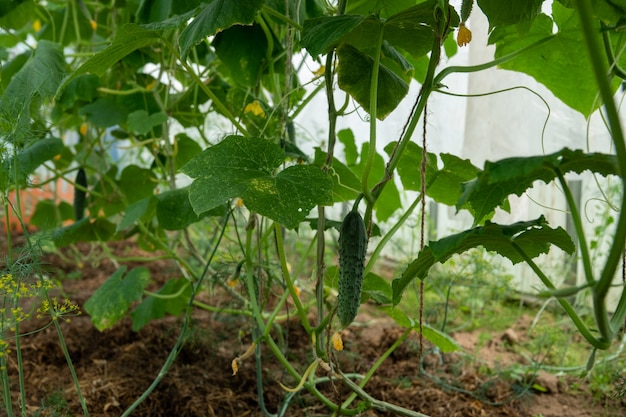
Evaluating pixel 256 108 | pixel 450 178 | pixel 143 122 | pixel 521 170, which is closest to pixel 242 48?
pixel 256 108

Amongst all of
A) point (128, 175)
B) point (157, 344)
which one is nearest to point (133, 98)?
point (128, 175)

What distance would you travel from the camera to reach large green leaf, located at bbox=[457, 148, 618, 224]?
26.4 inches

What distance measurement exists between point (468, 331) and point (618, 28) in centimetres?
167

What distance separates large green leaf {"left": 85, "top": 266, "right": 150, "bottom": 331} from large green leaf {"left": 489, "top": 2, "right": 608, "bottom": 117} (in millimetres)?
1136

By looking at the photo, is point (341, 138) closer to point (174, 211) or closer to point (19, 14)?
point (174, 211)

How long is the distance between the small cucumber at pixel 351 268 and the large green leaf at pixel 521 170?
19 centimetres

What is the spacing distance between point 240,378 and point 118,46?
102cm

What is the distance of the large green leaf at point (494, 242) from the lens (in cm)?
80

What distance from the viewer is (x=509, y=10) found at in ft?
3.02

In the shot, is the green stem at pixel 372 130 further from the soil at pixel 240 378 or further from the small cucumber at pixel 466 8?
the soil at pixel 240 378

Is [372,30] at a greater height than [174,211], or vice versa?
[372,30]

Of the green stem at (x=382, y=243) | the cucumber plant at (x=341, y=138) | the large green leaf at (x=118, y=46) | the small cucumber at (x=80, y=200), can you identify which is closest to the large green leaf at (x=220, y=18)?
the cucumber plant at (x=341, y=138)

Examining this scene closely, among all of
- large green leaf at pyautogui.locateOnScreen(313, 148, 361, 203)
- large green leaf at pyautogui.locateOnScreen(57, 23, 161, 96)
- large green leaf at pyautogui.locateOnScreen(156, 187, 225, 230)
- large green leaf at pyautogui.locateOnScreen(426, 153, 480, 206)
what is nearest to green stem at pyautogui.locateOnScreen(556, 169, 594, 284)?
large green leaf at pyautogui.locateOnScreen(426, 153, 480, 206)

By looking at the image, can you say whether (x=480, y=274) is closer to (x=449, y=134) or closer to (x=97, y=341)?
(x=449, y=134)
